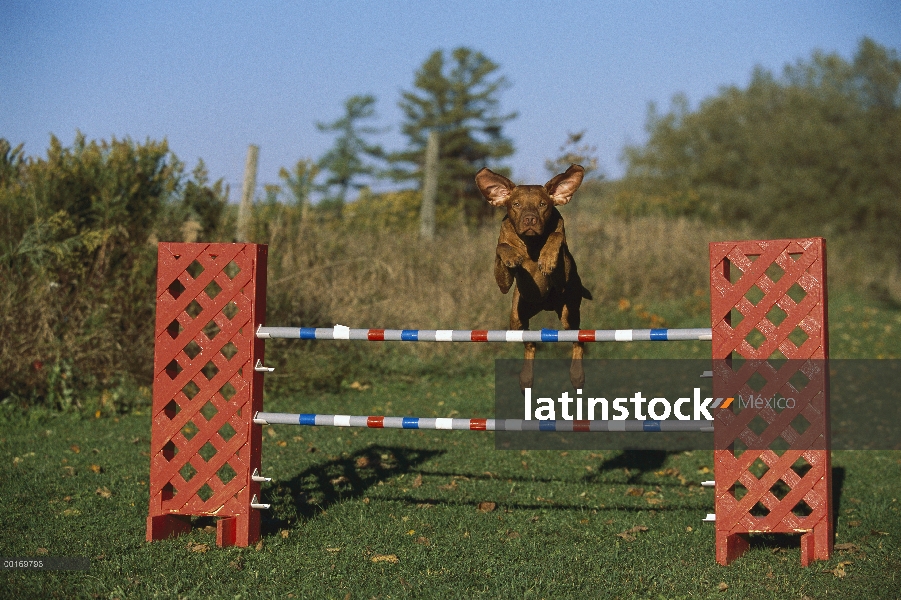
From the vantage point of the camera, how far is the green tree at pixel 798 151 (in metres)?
33.4

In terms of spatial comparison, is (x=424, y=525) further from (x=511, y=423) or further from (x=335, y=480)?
(x=335, y=480)

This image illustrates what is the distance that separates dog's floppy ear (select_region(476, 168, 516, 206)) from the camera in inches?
165

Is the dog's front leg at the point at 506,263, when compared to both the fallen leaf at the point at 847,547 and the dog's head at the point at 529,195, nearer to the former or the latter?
the dog's head at the point at 529,195

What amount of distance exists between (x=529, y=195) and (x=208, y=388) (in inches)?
105

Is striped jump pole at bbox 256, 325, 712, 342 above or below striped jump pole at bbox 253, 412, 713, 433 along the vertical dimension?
above

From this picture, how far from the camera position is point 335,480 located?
273 inches

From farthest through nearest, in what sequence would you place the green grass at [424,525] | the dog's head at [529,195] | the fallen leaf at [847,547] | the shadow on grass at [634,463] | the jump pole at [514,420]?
1. the shadow on grass at [634,463]
2. the fallen leaf at [847,547]
3. the jump pole at [514,420]
4. the green grass at [424,525]
5. the dog's head at [529,195]

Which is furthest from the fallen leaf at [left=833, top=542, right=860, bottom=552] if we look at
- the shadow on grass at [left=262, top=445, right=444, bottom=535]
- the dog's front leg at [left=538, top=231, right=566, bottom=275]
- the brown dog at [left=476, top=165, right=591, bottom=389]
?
the shadow on grass at [left=262, top=445, right=444, bottom=535]

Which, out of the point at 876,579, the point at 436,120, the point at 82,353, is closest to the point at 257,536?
the point at 876,579

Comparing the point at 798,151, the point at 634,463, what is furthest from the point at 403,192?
the point at 798,151

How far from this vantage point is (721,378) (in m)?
5.11

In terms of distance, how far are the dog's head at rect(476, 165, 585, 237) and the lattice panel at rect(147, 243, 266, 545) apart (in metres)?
1.93

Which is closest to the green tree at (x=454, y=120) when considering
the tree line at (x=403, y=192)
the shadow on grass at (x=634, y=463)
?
the tree line at (x=403, y=192)

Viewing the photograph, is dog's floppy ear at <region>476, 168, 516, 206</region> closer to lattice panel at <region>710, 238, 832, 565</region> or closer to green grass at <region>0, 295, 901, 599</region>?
lattice panel at <region>710, 238, 832, 565</region>
